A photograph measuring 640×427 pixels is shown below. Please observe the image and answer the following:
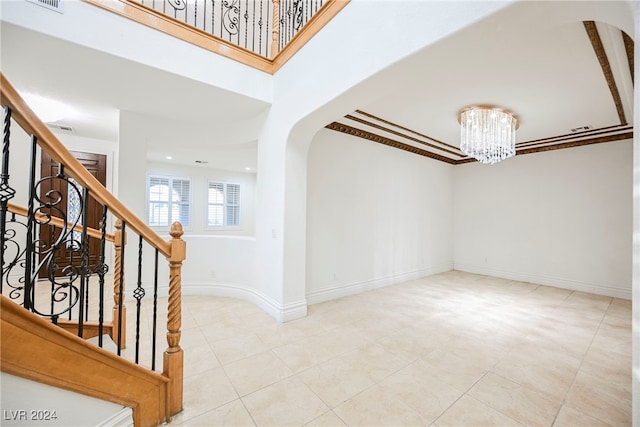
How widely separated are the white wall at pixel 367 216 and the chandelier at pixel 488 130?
1452mm

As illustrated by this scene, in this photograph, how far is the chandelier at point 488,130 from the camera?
3330 mm

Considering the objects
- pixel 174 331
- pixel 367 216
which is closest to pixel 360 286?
pixel 367 216

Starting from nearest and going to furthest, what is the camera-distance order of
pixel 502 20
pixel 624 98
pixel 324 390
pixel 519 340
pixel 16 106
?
1. pixel 16 106
2. pixel 502 20
3. pixel 324 390
4. pixel 519 340
5. pixel 624 98

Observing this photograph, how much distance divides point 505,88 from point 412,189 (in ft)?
8.55

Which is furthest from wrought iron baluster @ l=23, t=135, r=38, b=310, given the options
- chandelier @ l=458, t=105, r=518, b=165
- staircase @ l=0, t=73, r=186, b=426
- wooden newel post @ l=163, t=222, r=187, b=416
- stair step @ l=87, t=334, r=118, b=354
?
chandelier @ l=458, t=105, r=518, b=165

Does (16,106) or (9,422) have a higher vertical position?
(16,106)

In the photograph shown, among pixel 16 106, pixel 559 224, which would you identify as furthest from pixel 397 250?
pixel 16 106

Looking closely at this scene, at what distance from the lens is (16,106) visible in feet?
3.34

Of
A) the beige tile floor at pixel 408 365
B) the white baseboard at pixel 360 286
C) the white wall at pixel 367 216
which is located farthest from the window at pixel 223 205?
the white baseboard at pixel 360 286

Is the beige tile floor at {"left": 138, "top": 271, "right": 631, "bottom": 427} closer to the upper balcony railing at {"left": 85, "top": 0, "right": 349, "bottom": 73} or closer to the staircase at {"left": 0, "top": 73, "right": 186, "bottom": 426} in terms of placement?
the staircase at {"left": 0, "top": 73, "right": 186, "bottom": 426}

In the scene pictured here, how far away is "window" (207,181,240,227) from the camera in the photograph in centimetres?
709

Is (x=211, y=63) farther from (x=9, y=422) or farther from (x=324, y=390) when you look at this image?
(x=324, y=390)

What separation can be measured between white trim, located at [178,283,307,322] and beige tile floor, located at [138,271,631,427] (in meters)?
0.13

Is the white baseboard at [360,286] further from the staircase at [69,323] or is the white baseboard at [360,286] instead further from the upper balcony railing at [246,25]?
the upper balcony railing at [246,25]
